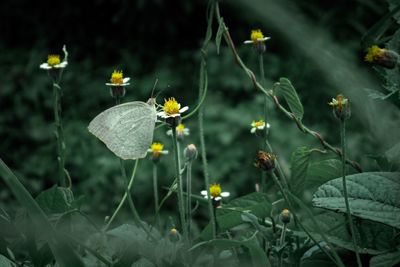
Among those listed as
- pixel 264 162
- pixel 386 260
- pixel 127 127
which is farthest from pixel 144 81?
pixel 386 260

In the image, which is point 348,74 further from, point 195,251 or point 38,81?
point 38,81

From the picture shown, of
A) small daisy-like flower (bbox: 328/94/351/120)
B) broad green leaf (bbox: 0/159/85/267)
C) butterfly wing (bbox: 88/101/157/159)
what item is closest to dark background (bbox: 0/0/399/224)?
butterfly wing (bbox: 88/101/157/159)

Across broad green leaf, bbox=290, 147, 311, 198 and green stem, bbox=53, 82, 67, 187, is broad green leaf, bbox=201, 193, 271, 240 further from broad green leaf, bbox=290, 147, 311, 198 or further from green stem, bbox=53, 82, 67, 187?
green stem, bbox=53, 82, 67, 187

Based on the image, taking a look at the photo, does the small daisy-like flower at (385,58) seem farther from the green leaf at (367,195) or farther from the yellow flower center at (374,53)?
the green leaf at (367,195)

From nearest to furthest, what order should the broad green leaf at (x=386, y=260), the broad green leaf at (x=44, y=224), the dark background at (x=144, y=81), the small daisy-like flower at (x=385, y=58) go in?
the broad green leaf at (x=44, y=224)
the broad green leaf at (x=386, y=260)
the small daisy-like flower at (x=385, y=58)
the dark background at (x=144, y=81)

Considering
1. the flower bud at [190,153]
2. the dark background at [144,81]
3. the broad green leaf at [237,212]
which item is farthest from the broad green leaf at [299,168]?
the dark background at [144,81]

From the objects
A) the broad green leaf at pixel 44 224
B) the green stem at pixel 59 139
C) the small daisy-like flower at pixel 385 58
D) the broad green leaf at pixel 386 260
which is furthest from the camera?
the green stem at pixel 59 139
